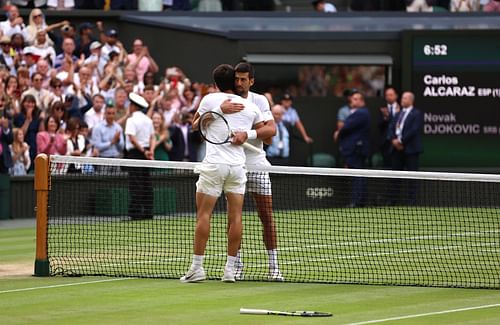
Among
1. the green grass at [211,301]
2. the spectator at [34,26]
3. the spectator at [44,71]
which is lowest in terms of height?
the green grass at [211,301]

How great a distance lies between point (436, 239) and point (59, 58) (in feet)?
30.7

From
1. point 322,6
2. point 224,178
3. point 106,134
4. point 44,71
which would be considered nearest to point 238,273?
point 224,178

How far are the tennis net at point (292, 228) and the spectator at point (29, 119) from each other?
3.21 feet

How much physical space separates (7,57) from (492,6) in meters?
10.7

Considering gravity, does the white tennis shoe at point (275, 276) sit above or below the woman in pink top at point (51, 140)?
below

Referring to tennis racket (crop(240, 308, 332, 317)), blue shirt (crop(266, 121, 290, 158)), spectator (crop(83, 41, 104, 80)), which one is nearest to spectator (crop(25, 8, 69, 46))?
spectator (crop(83, 41, 104, 80))

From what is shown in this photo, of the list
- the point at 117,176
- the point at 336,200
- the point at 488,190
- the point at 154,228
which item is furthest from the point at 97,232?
the point at 488,190

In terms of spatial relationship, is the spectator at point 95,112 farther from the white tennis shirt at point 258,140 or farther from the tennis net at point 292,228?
the white tennis shirt at point 258,140

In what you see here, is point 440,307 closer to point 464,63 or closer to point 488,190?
point 488,190

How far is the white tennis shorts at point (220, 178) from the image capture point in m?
13.0

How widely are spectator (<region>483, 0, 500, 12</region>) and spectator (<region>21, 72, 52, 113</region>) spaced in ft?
34.3

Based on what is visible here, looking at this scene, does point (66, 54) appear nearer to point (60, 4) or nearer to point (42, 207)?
point (60, 4)

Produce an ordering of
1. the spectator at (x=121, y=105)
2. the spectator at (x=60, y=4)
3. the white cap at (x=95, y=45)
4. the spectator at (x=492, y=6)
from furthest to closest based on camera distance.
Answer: the spectator at (x=492, y=6) < the spectator at (x=60, y=4) < the white cap at (x=95, y=45) < the spectator at (x=121, y=105)

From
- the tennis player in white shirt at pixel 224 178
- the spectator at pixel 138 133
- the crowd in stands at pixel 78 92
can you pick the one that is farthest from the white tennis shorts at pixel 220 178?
the crowd in stands at pixel 78 92
